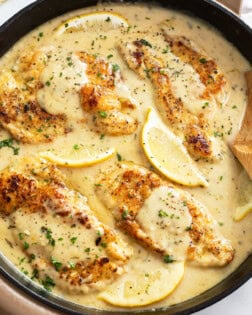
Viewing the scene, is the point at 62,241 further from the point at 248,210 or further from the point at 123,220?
the point at 248,210

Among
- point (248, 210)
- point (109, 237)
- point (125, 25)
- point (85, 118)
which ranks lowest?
point (248, 210)

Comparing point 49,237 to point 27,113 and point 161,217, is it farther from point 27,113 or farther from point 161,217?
point 27,113

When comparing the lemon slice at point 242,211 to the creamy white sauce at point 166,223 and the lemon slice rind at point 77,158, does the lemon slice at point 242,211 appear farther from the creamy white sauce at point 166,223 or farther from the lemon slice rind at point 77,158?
the lemon slice rind at point 77,158

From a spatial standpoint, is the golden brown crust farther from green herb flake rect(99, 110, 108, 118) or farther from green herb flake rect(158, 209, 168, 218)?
green herb flake rect(158, 209, 168, 218)

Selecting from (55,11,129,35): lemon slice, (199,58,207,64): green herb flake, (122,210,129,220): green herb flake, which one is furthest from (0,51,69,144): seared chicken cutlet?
(199,58,207,64): green herb flake

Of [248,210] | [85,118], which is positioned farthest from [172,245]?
[85,118]

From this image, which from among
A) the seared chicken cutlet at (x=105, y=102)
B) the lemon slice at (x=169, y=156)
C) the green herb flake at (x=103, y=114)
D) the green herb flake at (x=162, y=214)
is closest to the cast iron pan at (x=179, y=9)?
the seared chicken cutlet at (x=105, y=102)
